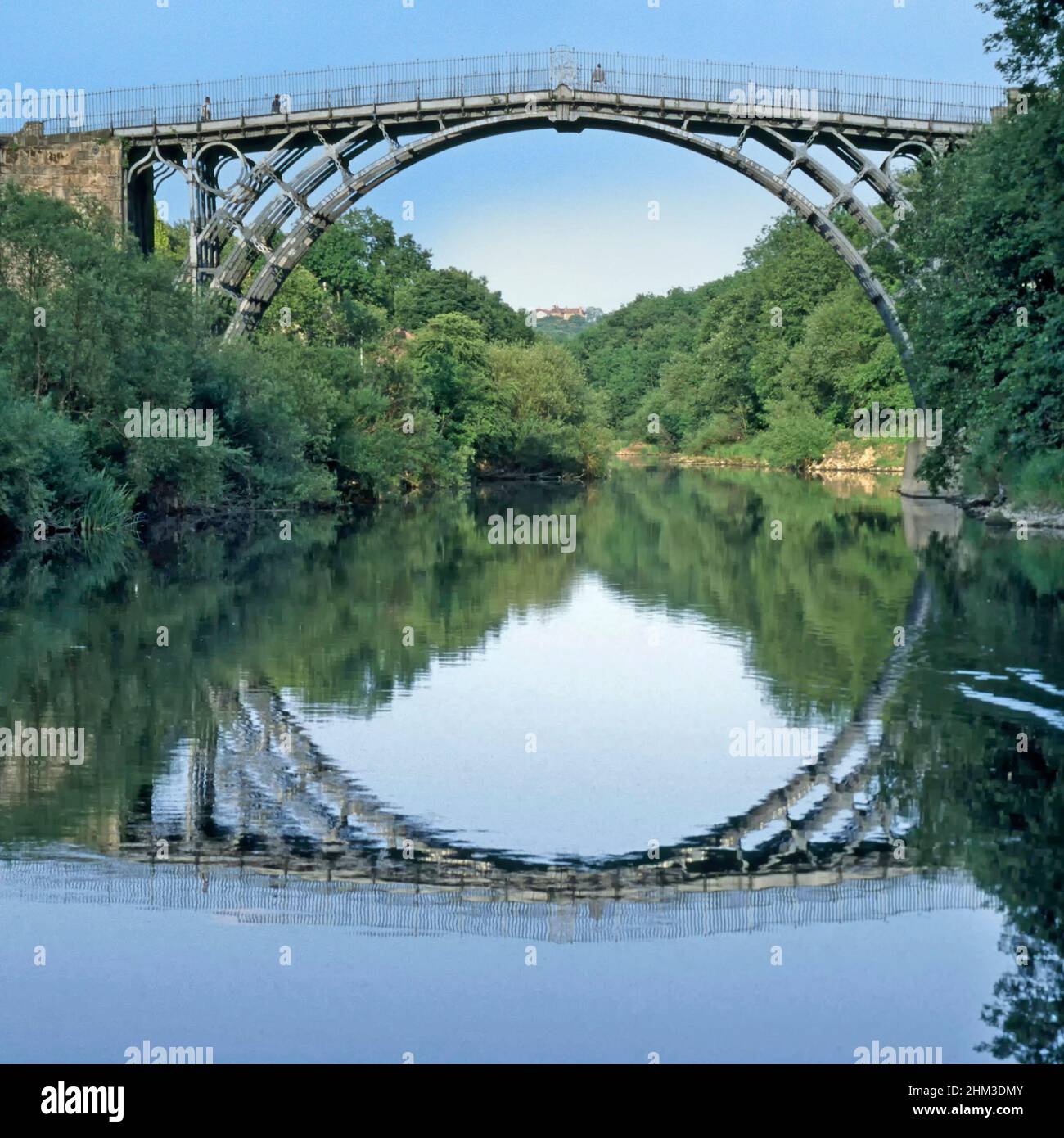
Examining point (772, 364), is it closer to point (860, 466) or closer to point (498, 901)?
point (860, 466)

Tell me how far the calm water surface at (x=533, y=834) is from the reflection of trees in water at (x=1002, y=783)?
0.04 metres

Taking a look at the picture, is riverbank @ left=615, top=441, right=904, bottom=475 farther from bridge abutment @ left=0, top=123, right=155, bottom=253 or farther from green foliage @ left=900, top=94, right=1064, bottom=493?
green foliage @ left=900, top=94, right=1064, bottom=493

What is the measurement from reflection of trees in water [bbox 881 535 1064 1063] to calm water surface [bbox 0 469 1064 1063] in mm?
37

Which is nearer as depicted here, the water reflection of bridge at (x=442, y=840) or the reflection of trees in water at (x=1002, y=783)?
the reflection of trees in water at (x=1002, y=783)

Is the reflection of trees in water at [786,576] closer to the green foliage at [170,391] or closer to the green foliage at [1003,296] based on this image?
the green foliage at [1003,296]

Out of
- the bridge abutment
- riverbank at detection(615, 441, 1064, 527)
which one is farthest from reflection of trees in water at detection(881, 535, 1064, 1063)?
the bridge abutment

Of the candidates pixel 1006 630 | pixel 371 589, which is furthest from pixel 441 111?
pixel 1006 630

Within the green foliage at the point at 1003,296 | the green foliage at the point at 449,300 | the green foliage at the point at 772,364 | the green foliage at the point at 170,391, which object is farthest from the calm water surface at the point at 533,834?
the green foliage at the point at 449,300

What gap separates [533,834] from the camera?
1021 cm

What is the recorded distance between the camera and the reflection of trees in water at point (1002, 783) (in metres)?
7.38

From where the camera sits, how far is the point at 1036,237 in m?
29.2

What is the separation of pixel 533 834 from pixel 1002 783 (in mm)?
3576

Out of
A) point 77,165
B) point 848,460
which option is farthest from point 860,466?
point 77,165
